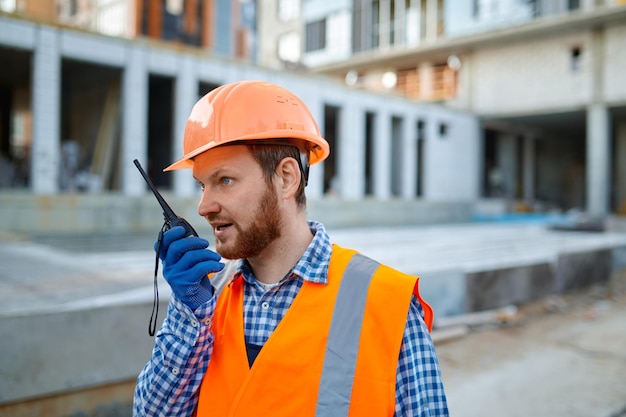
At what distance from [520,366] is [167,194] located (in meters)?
13.9

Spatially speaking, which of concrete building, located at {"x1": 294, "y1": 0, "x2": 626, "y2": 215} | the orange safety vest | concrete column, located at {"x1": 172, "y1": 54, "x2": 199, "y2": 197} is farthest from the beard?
concrete building, located at {"x1": 294, "y1": 0, "x2": 626, "y2": 215}

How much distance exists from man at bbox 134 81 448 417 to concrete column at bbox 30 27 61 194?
47.8ft

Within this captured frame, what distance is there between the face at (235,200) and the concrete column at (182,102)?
52.8ft

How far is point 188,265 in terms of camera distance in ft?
4.96

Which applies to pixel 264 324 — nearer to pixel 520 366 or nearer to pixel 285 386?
pixel 285 386

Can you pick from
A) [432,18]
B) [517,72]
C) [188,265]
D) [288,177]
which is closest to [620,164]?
[517,72]

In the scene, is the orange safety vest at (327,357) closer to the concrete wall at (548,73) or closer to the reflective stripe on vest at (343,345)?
the reflective stripe on vest at (343,345)

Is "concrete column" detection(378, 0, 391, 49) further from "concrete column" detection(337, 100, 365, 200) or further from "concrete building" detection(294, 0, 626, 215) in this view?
"concrete column" detection(337, 100, 365, 200)

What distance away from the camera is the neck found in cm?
173

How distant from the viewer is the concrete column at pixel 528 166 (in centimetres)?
3472

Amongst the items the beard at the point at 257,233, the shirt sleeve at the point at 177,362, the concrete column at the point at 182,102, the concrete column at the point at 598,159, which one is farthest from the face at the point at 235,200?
the concrete column at the point at 598,159

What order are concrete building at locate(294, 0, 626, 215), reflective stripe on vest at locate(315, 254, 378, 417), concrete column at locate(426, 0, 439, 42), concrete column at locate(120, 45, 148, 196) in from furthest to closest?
1. concrete column at locate(426, 0, 439, 42)
2. concrete building at locate(294, 0, 626, 215)
3. concrete column at locate(120, 45, 148, 196)
4. reflective stripe on vest at locate(315, 254, 378, 417)

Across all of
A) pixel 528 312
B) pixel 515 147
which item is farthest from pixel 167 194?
pixel 515 147

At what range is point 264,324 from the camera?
1589mm
